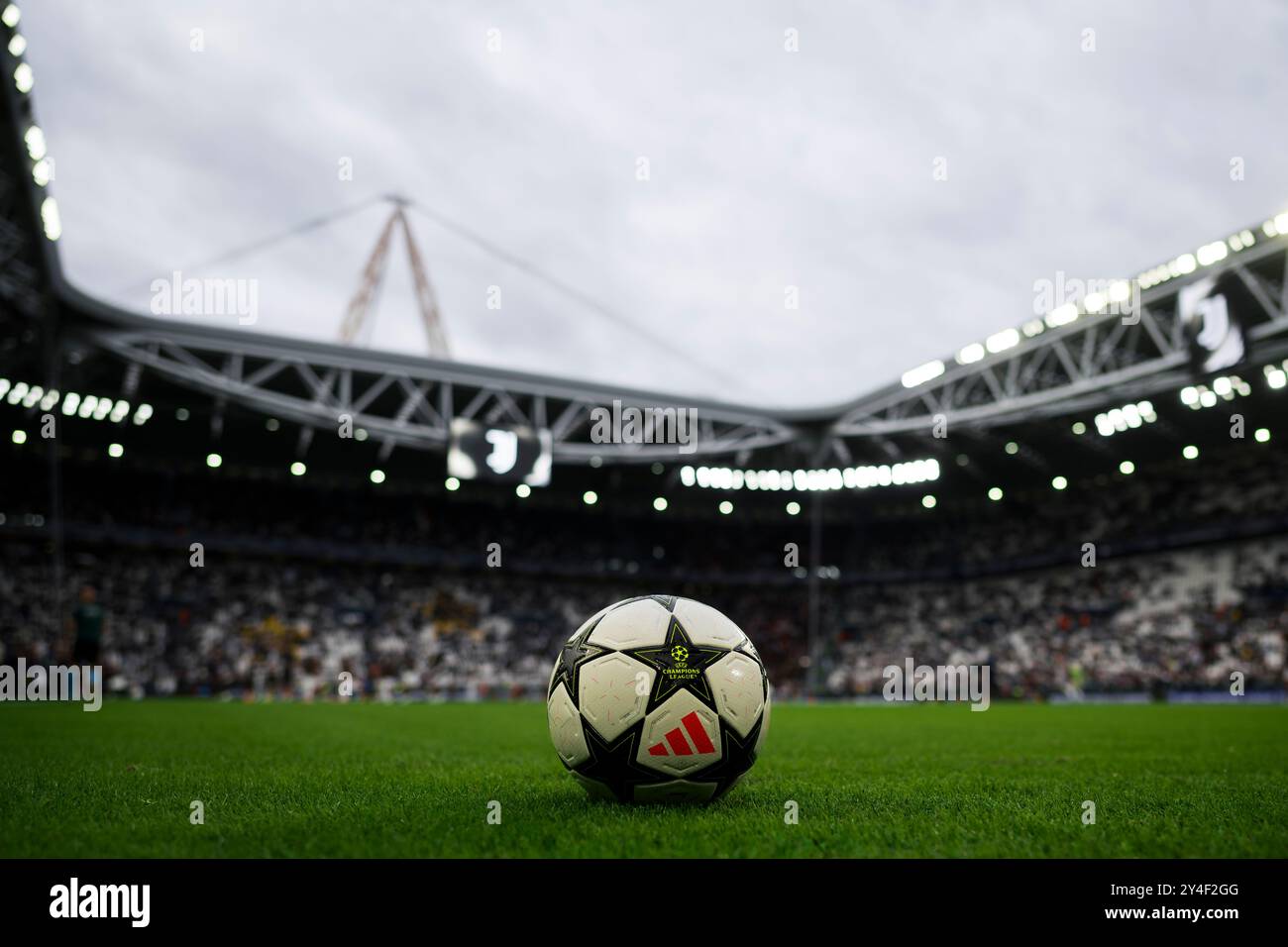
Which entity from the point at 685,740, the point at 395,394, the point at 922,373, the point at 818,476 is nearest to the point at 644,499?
the point at 818,476

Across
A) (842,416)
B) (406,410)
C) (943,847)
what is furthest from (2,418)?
(943,847)

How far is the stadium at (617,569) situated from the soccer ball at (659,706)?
78mm

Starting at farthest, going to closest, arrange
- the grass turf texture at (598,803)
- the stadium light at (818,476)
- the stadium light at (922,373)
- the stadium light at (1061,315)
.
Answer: the stadium light at (818,476), the stadium light at (922,373), the stadium light at (1061,315), the grass turf texture at (598,803)

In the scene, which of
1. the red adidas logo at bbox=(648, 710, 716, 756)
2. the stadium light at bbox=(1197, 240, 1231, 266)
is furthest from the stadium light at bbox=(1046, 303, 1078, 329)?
the red adidas logo at bbox=(648, 710, 716, 756)

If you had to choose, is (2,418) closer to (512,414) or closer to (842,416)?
(512,414)

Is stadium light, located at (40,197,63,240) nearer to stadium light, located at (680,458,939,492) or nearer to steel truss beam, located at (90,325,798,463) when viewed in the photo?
steel truss beam, located at (90,325,798,463)

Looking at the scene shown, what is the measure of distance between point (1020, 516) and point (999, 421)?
49.2 feet

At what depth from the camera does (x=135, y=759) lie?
7.68 meters

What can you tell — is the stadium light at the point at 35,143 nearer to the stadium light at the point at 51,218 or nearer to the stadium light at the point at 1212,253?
the stadium light at the point at 51,218

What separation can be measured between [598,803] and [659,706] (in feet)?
2.52

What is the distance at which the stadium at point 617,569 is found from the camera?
→ 5.30 metres

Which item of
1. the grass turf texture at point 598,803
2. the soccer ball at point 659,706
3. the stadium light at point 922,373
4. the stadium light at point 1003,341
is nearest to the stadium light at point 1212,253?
the stadium light at point 1003,341

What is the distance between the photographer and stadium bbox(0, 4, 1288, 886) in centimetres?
530

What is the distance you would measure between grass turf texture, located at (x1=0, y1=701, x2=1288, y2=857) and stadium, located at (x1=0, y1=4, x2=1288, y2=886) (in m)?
0.05
